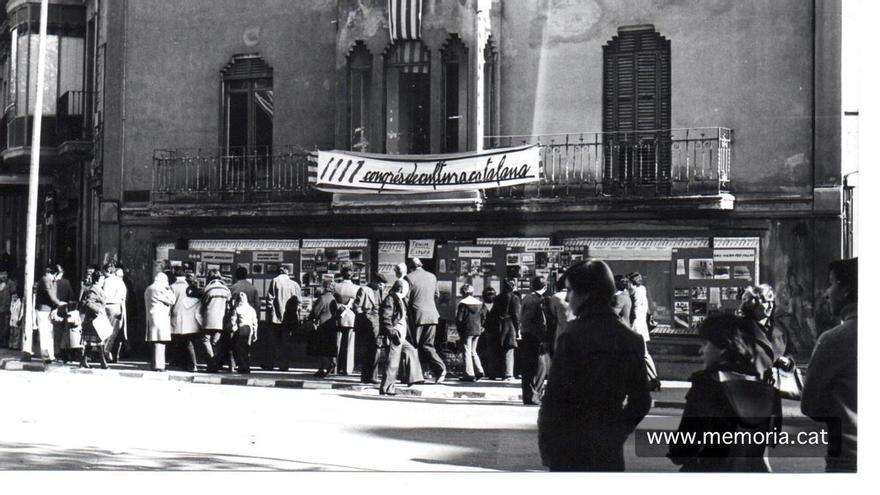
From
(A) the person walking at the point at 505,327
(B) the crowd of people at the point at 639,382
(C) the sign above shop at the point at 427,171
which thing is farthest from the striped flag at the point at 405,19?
(B) the crowd of people at the point at 639,382

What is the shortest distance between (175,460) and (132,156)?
4.27 meters

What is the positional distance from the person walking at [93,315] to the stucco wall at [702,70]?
459 centimetres

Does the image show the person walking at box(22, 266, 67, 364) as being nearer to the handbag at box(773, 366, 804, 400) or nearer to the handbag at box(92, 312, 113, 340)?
the handbag at box(92, 312, 113, 340)

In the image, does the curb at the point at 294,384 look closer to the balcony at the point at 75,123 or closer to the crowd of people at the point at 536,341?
the crowd of people at the point at 536,341

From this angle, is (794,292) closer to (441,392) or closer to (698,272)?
(698,272)

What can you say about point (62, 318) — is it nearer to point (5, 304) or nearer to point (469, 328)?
point (5, 304)

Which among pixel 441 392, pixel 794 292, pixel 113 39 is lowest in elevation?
pixel 441 392

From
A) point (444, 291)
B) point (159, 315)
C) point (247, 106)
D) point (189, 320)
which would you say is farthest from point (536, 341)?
point (189, 320)

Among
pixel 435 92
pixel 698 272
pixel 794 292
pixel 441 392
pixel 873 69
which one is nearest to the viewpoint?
pixel 873 69

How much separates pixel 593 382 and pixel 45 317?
1091 centimetres

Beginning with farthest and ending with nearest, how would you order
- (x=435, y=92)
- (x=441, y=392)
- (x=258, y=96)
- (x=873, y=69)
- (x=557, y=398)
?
(x=435, y=92)
(x=441, y=392)
(x=258, y=96)
(x=873, y=69)
(x=557, y=398)

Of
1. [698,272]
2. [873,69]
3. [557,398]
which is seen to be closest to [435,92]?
[698,272]

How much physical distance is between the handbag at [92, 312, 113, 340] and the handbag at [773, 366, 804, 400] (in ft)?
30.1

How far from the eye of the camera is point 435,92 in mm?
15672
